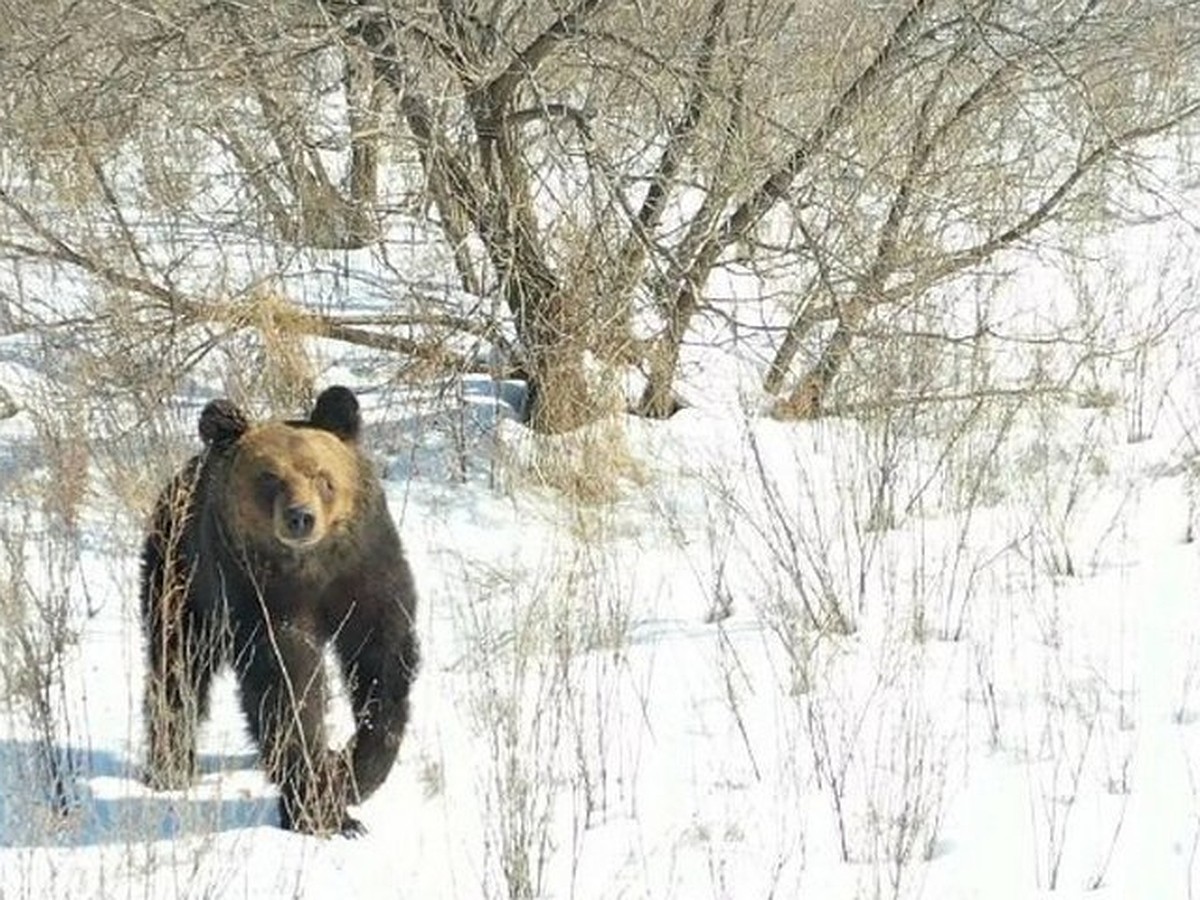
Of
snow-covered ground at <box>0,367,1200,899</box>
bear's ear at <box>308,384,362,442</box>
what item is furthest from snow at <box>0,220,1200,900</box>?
bear's ear at <box>308,384,362,442</box>

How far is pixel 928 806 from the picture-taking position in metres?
4.10

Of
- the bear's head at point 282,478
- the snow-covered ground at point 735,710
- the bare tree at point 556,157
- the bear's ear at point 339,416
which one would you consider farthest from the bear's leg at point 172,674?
the bare tree at point 556,157

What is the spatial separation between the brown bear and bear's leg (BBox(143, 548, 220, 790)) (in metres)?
0.01

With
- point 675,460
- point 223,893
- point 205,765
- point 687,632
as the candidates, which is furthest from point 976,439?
point 223,893

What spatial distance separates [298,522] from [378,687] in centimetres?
53

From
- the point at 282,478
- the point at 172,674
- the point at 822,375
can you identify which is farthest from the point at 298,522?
the point at 822,375

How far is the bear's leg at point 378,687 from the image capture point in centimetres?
502

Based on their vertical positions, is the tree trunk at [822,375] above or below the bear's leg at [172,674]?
above

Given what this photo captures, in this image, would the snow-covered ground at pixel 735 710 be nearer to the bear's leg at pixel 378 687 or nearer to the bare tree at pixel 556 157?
the bear's leg at pixel 378 687

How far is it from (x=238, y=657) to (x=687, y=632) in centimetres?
178

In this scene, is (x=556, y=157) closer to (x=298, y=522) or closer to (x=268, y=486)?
(x=268, y=486)

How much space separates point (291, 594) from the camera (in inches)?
202

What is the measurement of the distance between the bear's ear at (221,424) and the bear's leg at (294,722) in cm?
58

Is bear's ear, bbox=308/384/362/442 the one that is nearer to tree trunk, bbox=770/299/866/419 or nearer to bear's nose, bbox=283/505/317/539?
bear's nose, bbox=283/505/317/539
